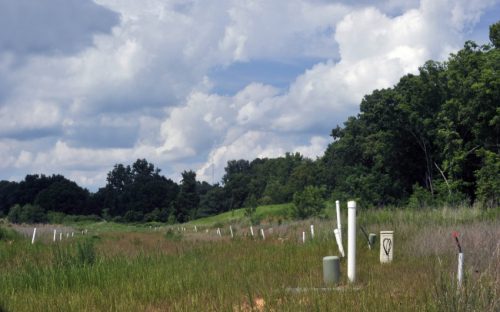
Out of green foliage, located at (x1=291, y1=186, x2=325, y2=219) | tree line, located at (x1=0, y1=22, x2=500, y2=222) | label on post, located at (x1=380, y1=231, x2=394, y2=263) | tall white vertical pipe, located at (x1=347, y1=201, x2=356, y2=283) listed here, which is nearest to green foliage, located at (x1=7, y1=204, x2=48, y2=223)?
tree line, located at (x1=0, y1=22, x2=500, y2=222)

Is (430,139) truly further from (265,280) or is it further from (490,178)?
(265,280)

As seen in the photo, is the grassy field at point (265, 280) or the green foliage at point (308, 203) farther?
the green foliage at point (308, 203)

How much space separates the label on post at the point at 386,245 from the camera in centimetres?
1162

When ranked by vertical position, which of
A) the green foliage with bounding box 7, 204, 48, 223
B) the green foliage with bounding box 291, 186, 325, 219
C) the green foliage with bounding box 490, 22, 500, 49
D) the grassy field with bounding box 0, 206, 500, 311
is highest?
the green foliage with bounding box 490, 22, 500, 49

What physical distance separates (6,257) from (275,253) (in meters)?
7.22

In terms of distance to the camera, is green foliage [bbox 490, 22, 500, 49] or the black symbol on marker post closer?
the black symbol on marker post

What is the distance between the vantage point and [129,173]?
606 feet

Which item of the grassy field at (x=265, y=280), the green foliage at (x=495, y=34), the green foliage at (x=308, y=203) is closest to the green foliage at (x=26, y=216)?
the green foliage at (x=308, y=203)

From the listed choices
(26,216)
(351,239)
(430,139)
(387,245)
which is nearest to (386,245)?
(387,245)

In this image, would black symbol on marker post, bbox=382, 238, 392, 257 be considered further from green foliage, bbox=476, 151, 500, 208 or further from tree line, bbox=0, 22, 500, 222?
green foliage, bbox=476, 151, 500, 208

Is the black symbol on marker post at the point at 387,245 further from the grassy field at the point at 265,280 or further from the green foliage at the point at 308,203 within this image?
the green foliage at the point at 308,203

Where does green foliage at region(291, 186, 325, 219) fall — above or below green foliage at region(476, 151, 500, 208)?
below

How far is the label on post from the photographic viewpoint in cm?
1162

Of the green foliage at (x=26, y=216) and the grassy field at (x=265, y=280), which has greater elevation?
the green foliage at (x=26, y=216)
